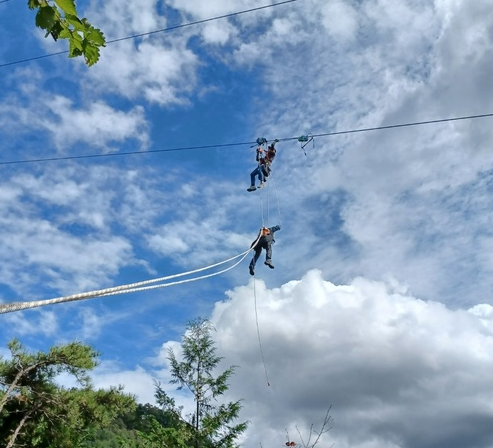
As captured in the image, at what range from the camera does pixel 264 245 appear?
11.9 m

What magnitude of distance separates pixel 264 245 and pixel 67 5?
1009 cm

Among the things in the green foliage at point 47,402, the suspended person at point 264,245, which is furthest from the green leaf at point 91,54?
the green foliage at point 47,402

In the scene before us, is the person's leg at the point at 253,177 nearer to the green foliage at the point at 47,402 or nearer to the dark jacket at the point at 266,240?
the dark jacket at the point at 266,240

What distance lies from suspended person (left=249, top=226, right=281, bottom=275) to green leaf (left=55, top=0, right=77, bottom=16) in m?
9.92

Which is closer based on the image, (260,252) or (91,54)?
(91,54)

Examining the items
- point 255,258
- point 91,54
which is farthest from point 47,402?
point 91,54

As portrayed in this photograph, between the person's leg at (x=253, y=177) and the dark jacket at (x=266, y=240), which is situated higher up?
the person's leg at (x=253, y=177)

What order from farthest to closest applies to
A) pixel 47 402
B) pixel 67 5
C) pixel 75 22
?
pixel 47 402, pixel 75 22, pixel 67 5

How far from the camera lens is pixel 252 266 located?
12.0 meters

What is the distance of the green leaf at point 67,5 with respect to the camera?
1.95 meters

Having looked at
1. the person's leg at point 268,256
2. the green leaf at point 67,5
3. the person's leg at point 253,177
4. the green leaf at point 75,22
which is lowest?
the green leaf at point 67,5

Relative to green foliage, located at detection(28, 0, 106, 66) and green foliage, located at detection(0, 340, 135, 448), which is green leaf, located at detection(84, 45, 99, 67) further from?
green foliage, located at detection(0, 340, 135, 448)

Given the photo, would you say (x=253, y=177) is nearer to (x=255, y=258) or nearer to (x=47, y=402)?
(x=255, y=258)

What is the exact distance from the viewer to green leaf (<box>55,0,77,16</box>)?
1949mm
